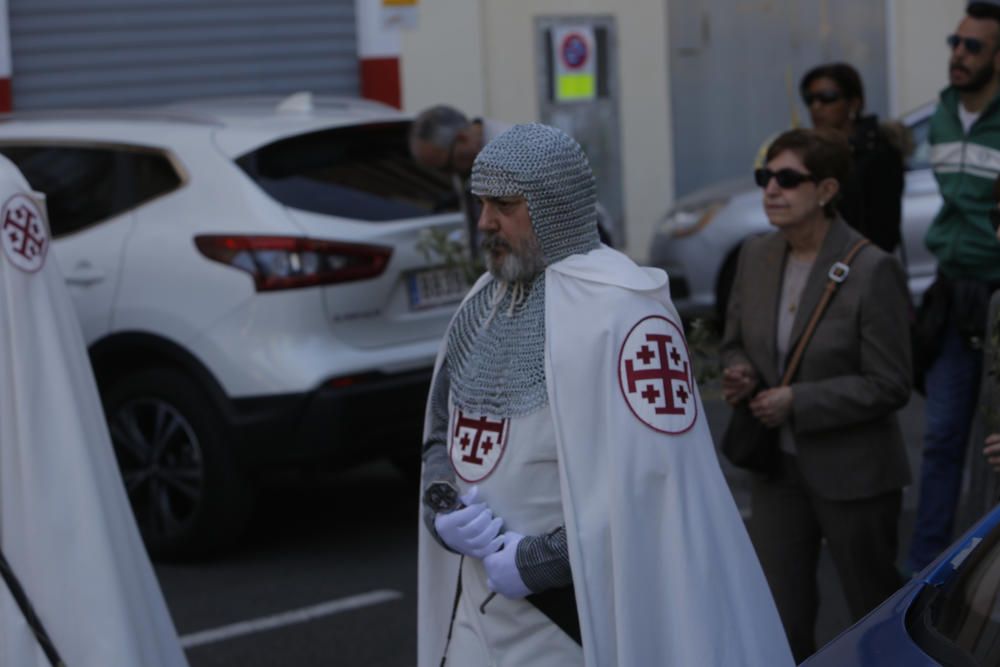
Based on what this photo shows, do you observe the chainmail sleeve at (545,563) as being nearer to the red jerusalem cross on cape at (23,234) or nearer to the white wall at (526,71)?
the red jerusalem cross on cape at (23,234)

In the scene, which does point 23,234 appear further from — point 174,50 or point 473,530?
point 174,50

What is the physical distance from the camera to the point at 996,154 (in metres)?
5.54

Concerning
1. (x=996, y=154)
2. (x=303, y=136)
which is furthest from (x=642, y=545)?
(x=303, y=136)

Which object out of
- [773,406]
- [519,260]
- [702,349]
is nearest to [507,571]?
[519,260]

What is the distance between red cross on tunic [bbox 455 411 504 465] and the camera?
3.27 metres

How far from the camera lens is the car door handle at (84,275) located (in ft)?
22.6

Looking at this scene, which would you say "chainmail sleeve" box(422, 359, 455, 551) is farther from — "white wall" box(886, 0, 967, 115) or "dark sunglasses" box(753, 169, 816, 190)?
"white wall" box(886, 0, 967, 115)

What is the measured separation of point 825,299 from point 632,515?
61.8 inches

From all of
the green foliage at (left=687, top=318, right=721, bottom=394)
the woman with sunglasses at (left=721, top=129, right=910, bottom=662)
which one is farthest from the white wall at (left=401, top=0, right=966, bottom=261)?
the woman with sunglasses at (left=721, top=129, right=910, bottom=662)

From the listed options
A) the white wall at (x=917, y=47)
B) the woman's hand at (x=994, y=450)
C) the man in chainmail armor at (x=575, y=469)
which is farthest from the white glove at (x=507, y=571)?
the white wall at (x=917, y=47)

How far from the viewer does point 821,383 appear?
440 cm

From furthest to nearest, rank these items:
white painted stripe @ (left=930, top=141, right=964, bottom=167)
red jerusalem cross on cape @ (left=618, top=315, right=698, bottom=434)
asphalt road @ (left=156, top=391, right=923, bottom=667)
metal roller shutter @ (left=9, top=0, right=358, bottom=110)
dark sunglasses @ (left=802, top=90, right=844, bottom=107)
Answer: metal roller shutter @ (left=9, top=0, right=358, bottom=110) → dark sunglasses @ (left=802, top=90, right=844, bottom=107) → asphalt road @ (left=156, top=391, right=923, bottom=667) → white painted stripe @ (left=930, top=141, right=964, bottom=167) → red jerusalem cross on cape @ (left=618, top=315, right=698, bottom=434)

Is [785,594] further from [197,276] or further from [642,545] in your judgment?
[197,276]

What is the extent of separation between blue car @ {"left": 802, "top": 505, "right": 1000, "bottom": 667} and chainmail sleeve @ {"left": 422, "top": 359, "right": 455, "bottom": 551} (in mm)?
835
